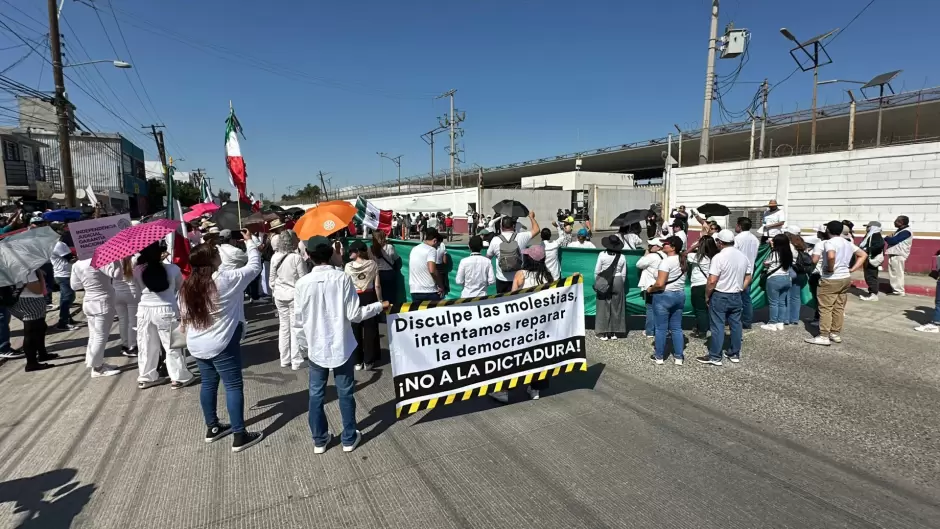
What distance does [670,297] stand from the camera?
5.46 meters

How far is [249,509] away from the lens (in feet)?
10.0

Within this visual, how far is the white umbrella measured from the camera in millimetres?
5590

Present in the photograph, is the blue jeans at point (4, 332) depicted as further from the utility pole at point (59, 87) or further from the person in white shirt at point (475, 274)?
the utility pole at point (59, 87)

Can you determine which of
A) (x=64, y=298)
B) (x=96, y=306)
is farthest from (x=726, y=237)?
(x=64, y=298)

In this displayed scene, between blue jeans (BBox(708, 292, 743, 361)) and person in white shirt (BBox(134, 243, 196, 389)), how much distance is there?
6.01 metres

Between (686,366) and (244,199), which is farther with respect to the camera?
(244,199)

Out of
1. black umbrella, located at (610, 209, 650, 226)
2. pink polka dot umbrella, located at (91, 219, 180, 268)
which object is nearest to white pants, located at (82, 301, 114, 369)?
pink polka dot umbrella, located at (91, 219, 180, 268)

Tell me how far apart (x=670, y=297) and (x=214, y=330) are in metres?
4.89

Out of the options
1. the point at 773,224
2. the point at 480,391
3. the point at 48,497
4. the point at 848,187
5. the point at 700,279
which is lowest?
the point at 48,497

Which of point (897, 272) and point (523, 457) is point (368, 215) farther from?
point (897, 272)

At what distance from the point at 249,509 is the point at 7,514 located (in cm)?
168

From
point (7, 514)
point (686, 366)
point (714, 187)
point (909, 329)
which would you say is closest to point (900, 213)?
point (714, 187)

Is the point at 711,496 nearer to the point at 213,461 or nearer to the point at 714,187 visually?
the point at 213,461

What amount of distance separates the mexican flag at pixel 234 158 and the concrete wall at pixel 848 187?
16.3 metres
